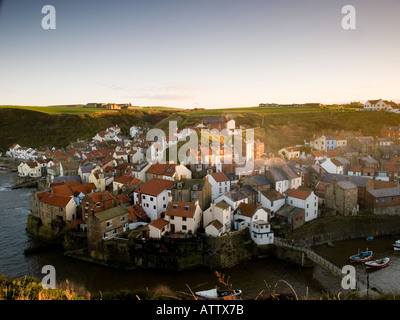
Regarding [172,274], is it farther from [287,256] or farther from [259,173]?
[259,173]

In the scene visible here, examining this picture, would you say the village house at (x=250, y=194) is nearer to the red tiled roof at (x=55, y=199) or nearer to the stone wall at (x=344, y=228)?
the stone wall at (x=344, y=228)

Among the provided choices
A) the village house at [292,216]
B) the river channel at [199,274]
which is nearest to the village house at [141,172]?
the river channel at [199,274]

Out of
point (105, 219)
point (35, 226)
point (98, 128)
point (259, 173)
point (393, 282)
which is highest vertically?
point (98, 128)

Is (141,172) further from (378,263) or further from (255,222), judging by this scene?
(378,263)

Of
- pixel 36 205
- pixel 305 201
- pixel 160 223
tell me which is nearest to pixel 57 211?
pixel 36 205
